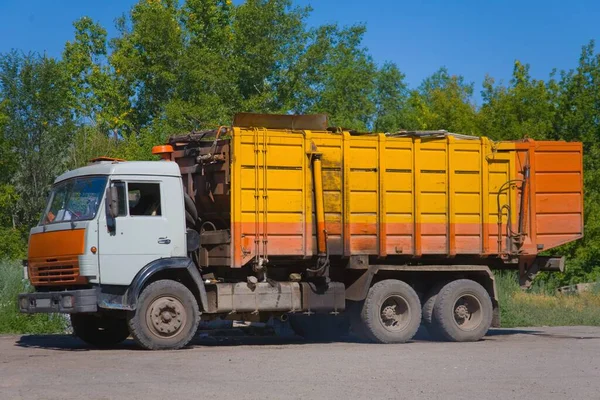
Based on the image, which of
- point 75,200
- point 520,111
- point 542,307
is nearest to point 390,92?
point 520,111

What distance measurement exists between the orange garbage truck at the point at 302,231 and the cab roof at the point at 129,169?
1.0 inches

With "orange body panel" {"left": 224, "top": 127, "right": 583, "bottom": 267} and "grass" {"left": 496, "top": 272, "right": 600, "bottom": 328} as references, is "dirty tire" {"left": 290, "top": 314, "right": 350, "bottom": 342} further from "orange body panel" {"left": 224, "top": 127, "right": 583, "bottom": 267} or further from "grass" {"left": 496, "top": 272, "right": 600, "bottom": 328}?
"grass" {"left": 496, "top": 272, "right": 600, "bottom": 328}

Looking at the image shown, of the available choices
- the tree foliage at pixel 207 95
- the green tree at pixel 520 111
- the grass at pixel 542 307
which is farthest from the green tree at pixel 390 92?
the grass at pixel 542 307

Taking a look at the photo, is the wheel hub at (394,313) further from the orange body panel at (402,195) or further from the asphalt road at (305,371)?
the orange body panel at (402,195)

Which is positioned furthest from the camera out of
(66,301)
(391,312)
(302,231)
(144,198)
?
(391,312)

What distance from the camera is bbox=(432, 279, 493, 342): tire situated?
18016mm

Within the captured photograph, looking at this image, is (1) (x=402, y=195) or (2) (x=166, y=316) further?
(1) (x=402, y=195)

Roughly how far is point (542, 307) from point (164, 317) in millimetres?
11797

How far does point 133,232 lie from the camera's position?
15.7m

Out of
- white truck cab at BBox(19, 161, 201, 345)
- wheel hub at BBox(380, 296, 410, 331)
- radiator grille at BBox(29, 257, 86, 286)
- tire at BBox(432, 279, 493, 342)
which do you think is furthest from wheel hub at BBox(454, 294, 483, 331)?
radiator grille at BBox(29, 257, 86, 286)

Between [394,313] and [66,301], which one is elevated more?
[66,301]

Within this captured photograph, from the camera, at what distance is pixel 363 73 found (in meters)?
58.0

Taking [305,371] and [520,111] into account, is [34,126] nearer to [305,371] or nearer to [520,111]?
[520,111]

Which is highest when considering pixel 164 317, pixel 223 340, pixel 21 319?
pixel 164 317
